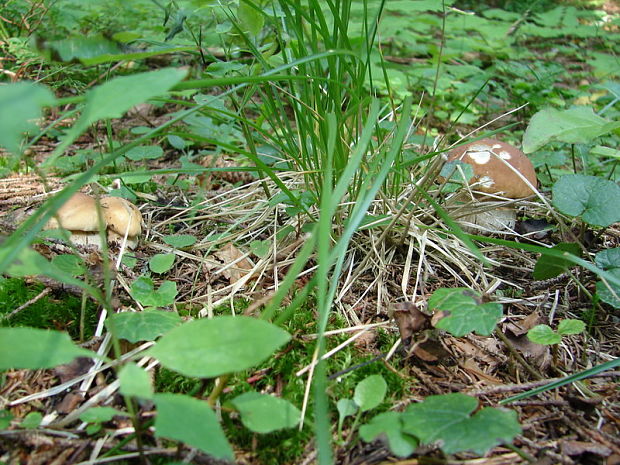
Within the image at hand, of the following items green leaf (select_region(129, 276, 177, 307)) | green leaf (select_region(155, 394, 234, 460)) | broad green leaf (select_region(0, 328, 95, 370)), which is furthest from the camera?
green leaf (select_region(129, 276, 177, 307))

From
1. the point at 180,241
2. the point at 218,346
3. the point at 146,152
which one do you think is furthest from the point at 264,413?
the point at 146,152

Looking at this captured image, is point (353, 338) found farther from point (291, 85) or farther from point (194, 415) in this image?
point (291, 85)

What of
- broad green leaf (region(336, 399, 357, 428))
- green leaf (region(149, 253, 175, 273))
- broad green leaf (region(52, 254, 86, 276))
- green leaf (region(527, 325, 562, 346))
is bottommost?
green leaf (region(527, 325, 562, 346))

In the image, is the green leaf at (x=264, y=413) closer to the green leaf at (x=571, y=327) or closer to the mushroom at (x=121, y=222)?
the green leaf at (x=571, y=327)

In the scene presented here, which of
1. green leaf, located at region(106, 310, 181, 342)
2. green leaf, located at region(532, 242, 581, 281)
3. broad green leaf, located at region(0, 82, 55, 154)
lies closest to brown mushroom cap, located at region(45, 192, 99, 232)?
green leaf, located at region(106, 310, 181, 342)

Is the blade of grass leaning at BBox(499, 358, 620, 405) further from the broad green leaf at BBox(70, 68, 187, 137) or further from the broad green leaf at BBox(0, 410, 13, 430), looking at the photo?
the broad green leaf at BBox(0, 410, 13, 430)

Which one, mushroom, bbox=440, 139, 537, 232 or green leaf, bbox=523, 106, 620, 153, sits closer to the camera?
green leaf, bbox=523, 106, 620, 153

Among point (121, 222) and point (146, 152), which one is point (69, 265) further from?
point (146, 152)

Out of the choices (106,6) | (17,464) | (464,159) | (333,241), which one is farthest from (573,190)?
(106,6)
